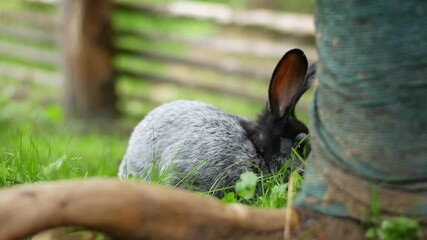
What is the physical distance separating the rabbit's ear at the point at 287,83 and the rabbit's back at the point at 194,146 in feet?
0.76

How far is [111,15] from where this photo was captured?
28.5 ft

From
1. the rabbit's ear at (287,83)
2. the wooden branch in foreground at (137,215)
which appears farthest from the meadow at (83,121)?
the wooden branch in foreground at (137,215)

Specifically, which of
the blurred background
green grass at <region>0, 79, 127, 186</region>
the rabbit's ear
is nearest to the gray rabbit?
the rabbit's ear

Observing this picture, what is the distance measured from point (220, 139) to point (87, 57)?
16.8ft

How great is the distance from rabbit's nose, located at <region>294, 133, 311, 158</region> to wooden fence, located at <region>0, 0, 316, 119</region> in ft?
14.8

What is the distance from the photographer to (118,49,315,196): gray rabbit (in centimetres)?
352

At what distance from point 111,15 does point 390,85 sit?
6.73m

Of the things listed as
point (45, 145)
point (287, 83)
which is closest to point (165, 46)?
point (45, 145)

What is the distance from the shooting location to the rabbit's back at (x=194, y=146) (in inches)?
139

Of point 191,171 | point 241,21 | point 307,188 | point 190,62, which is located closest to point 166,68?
point 190,62

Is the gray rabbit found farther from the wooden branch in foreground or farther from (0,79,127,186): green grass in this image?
the wooden branch in foreground

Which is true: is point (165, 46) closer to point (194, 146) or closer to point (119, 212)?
point (194, 146)

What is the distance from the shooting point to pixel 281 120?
12.5ft

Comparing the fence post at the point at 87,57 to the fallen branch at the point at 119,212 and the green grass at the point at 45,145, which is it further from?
the fallen branch at the point at 119,212
